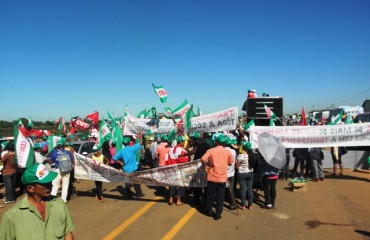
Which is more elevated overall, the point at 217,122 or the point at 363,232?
the point at 217,122

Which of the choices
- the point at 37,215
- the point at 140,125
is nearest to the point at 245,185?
the point at 37,215

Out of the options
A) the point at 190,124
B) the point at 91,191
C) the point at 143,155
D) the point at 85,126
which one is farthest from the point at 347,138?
the point at 85,126

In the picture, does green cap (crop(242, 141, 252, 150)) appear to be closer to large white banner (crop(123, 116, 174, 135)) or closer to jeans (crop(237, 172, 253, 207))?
jeans (crop(237, 172, 253, 207))

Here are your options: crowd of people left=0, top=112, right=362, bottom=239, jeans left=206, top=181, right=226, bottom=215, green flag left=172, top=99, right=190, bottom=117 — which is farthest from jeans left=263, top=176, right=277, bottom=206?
green flag left=172, top=99, right=190, bottom=117

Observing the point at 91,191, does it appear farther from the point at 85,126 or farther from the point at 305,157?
the point at 305,157

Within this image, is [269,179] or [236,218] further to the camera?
[269,179]

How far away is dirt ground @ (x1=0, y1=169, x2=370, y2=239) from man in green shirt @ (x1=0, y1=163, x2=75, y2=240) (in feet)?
11.3

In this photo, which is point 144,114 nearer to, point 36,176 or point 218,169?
point 218,169

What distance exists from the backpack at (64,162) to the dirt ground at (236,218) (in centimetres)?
104

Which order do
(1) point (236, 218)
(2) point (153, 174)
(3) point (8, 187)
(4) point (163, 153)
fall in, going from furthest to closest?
(3) point (8, 187) → (4) point (163, 153) → (2) point (153, 174) → (1) point (236, 218)

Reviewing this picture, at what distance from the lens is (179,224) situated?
652 centimetres

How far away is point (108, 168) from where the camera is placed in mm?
8562

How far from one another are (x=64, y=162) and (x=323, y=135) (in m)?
8.32

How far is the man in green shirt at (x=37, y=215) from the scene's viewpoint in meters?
2.49
